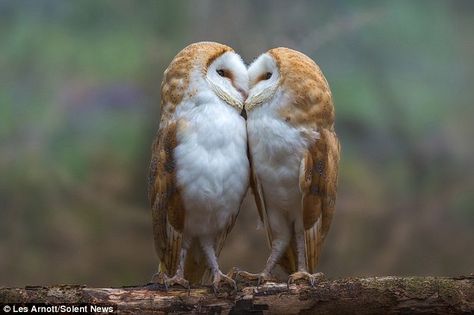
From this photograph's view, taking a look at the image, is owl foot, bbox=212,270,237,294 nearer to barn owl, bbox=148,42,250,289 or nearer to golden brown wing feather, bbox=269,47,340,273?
barn owl, bbox=148,42,250,289

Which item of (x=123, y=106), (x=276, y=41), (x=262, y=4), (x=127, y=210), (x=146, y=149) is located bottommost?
(x=127, y=210)

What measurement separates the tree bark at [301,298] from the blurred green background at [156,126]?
2.08m

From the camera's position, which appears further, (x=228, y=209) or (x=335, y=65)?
(x=335, y=65)

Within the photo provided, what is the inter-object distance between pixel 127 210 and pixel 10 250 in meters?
0.76

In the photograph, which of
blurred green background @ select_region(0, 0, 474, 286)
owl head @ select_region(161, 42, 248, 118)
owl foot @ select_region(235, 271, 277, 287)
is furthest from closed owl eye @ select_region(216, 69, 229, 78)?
blurred green background @ select_region(0, 0, 474, 286)

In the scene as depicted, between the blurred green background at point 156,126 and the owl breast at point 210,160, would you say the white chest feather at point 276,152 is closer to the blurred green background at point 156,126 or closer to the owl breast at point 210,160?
the owl breast at point 210,160

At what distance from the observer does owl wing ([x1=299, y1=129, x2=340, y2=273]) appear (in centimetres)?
242

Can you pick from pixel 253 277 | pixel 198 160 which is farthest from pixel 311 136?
pixel 253 277

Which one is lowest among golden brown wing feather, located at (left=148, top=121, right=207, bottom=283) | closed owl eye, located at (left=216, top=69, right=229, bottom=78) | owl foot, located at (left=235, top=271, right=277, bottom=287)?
owl foot, located at (left=235, top=271, right=277, bottom=287)

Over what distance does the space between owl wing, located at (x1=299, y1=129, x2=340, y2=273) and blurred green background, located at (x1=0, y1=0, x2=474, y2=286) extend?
1.80 metres

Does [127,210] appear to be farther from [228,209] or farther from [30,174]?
[228,209]

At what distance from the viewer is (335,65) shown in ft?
15.0

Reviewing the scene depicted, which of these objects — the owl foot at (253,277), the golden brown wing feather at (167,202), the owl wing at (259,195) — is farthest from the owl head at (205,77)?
the owl foot at (253,277)

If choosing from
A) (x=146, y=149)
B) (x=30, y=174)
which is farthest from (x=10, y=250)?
(x=146, y=149)
